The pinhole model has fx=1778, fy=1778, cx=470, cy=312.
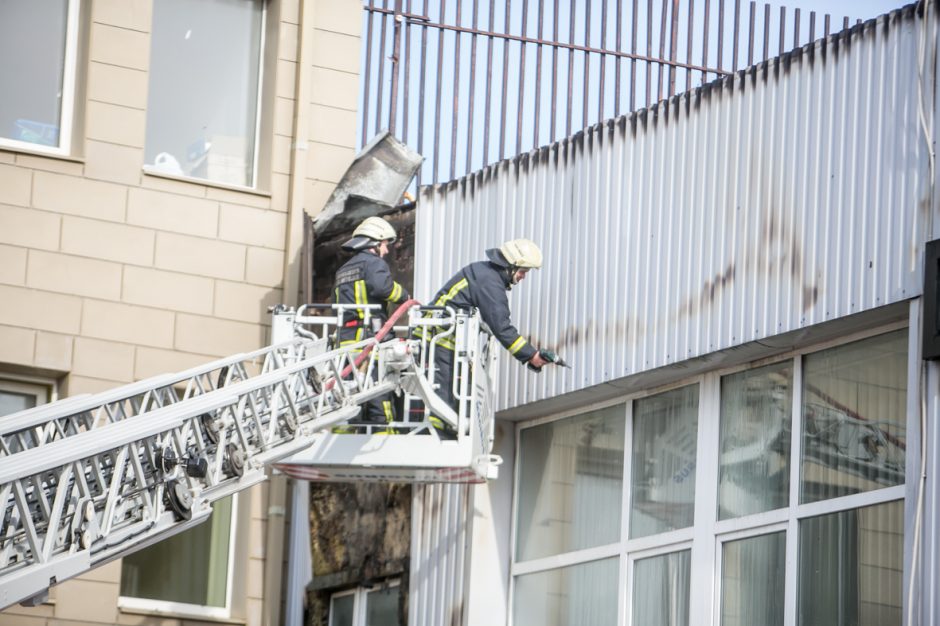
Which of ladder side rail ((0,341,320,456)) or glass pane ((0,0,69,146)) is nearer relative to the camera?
ladder side rail ((0,341,320,456))

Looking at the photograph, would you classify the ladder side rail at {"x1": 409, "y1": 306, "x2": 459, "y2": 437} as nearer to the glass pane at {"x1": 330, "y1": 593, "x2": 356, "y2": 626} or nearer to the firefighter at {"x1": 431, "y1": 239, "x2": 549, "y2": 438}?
the firefighter at {"x1": 431, "y1": 239, "x2": 549, "y2": 438}

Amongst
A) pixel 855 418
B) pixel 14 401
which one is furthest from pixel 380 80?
pixel 855 418

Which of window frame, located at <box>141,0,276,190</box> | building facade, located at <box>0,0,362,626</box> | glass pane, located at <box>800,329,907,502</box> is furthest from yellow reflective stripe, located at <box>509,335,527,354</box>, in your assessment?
window frame, located at <box>141,0,276,190</box>

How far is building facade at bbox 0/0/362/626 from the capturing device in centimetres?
1592

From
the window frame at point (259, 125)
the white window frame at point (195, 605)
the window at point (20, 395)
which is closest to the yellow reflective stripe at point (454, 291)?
the window frame at point (259, 125)

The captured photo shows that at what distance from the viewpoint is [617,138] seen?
13555mm

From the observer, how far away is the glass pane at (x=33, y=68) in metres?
16.4

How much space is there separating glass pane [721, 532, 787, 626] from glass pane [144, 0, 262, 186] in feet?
23.9

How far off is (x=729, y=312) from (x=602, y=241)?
179 centimetres

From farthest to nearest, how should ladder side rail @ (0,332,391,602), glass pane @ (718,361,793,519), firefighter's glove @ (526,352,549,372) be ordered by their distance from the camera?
firefighter's glove @ (526,352,549,372), glass pane @ (718,361,793,519), ladder side rail @ (0,332,391,602)

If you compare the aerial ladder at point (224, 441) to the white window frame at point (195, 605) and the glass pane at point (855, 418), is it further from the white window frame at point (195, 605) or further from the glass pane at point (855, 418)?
the white window frame at point (195, 605)

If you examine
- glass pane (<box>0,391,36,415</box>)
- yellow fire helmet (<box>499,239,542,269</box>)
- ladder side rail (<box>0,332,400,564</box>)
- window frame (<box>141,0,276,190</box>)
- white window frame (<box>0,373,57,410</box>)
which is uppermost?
window frame (<box>141,0,276,190</box>)

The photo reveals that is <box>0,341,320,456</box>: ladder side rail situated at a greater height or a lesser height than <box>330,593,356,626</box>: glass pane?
greater

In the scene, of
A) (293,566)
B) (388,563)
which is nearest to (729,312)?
(388,563)
